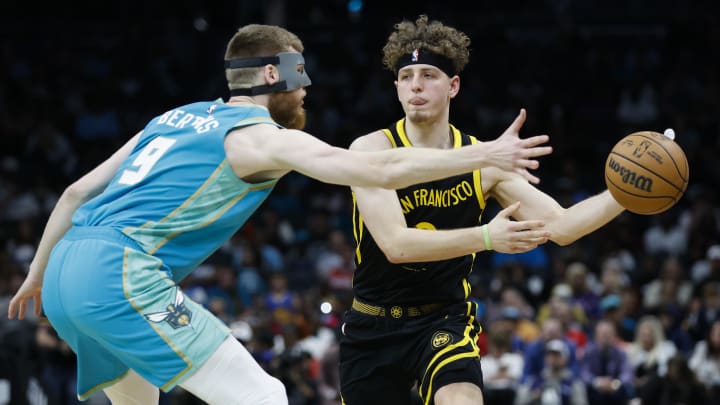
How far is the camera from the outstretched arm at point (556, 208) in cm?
562

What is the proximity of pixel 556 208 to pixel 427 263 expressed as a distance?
780mm

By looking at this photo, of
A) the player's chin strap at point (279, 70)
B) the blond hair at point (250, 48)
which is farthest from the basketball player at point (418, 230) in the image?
the blond hair at point (250, 48)

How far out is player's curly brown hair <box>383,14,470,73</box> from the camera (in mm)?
6062

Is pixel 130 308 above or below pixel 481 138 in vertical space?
above

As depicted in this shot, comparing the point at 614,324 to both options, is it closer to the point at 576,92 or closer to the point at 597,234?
the point at 597,234

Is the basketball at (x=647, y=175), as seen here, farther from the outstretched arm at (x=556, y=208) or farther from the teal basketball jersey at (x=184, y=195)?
the teal basketball jersey at (x=184, y=195)

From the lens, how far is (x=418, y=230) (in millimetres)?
5410

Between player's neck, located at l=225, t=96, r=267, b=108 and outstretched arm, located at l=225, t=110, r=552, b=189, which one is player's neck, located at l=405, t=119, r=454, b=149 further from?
outstretched arm, located at l=225, t=110, r=552, b=189

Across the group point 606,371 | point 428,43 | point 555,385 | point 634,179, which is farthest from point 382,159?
point 606,371

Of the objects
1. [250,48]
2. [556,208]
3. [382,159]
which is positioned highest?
[250,48]

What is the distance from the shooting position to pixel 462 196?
5938 millimetres

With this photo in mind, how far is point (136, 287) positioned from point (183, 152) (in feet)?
2.20

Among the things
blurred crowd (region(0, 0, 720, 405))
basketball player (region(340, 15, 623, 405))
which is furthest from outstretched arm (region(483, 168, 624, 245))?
blurred crowd (region(0, 0, 720, 405))

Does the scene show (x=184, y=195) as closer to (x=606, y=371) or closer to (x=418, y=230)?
(x=418, y=230)
